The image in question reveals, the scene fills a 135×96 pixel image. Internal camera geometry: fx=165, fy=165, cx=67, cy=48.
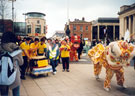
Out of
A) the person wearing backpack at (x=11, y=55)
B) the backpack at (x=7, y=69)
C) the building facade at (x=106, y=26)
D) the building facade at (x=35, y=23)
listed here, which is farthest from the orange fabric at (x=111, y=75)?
the building facade at (x=106, y=26)

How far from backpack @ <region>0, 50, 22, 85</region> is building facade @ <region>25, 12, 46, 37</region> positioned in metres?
64.7

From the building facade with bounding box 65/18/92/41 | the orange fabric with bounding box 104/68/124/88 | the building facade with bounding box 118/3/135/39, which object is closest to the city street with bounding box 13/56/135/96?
the orange fabric with bounding box 104/68/124/88

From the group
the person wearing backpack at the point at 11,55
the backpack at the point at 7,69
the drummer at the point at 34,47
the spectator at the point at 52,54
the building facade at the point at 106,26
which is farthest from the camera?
the building facade at the point at 106,26

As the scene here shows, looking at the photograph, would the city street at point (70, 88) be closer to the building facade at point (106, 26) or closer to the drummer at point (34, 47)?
the drummer at point (34, 47)

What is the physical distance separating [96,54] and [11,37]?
3.56 meters

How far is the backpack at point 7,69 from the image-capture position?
3.11m

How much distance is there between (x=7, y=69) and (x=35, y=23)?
6557 centimetres

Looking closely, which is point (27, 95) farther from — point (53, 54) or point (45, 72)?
point (53, 54)

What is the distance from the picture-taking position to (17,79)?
11.0ft

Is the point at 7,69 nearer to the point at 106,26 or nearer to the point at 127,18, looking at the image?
the point at 127,18

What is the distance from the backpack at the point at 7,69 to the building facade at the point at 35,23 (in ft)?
212

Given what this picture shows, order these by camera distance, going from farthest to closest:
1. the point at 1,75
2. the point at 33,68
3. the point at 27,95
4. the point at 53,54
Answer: the point at 53,54
the point at 33,68
the point at 27,95
the point at 1,75

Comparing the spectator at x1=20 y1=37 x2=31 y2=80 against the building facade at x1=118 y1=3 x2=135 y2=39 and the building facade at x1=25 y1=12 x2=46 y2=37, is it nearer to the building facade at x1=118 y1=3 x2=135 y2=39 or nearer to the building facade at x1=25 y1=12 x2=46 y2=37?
the building facade at x1=118 y1=3 x2=135 y2=39

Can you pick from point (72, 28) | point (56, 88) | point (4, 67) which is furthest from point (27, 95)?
point (72, 28)
